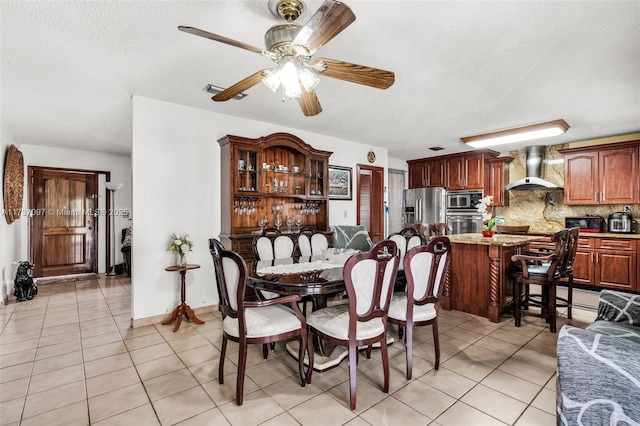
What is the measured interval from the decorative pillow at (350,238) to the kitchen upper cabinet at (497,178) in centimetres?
310

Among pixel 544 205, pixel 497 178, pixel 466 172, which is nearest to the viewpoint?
pixel 544 205

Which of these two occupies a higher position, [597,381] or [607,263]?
[597,381]

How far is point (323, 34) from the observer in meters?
1.65

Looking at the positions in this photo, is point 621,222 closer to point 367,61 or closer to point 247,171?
point 367,61

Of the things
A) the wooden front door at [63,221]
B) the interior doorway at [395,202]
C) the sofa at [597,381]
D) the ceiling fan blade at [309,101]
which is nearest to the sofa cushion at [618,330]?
the sofa at [597,381]

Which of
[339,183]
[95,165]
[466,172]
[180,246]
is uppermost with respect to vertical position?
[95,165]

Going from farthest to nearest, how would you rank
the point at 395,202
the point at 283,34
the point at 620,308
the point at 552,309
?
the point at 395,202 < the point at 552,309 < the point at 620,308 < the point at 283,34

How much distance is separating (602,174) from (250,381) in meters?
A: 6.15

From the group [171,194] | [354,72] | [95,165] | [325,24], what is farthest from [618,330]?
[95,165]

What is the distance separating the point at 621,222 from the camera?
5039 millimetres

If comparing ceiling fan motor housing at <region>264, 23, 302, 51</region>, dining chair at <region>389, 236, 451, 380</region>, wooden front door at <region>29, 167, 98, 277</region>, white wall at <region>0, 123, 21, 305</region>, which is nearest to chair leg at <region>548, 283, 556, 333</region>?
dining chair at <region>389, 236, 451, 380</region>

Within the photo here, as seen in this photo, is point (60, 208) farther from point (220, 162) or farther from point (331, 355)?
point (331, 355)

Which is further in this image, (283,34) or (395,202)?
(395,202)

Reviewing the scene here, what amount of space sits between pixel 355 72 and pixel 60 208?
6706mm
